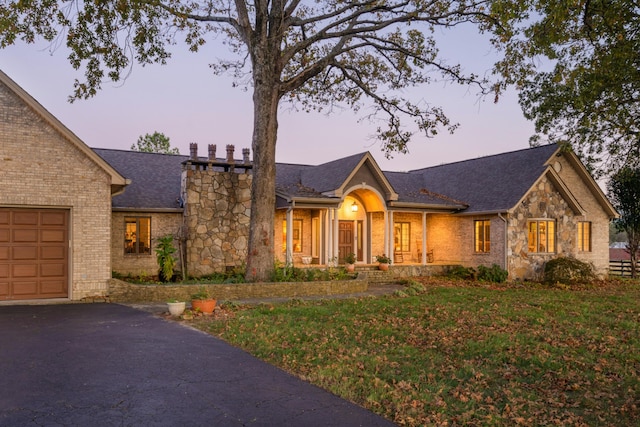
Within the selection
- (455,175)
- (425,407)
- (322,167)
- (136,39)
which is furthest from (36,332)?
(455,175)

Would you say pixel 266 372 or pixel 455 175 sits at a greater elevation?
pixel 455 175

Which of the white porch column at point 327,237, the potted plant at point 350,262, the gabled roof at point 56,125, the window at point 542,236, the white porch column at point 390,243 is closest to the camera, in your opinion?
the gabled roof at point 56,125

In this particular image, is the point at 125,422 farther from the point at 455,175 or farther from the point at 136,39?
the point at 455,175

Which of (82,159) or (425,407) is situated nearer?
(425,407)

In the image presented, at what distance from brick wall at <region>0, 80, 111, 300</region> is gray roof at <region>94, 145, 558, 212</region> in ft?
15.9

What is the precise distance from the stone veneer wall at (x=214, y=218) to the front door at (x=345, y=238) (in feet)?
18.1

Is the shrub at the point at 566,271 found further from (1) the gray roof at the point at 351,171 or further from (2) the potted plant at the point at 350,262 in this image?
(2) the potted plant at the point at 350,262

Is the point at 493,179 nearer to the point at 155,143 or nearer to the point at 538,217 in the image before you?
the point at 538,217

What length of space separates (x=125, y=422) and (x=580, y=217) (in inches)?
948

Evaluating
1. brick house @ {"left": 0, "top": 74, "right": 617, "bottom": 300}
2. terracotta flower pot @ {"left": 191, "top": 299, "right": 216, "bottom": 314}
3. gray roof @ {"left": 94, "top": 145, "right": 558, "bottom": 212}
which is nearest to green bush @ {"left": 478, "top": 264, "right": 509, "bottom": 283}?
brick house @ {"left": 0, "top": 74, "right": 617, "bottom": 300}

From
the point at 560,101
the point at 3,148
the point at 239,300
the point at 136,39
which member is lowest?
the point at 239,300

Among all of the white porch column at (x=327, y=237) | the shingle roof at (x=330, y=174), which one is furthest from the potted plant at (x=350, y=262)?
the shingle roof at (x=330, y=174)

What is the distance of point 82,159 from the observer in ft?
47.4

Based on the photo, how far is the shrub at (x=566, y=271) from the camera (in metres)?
22.4
